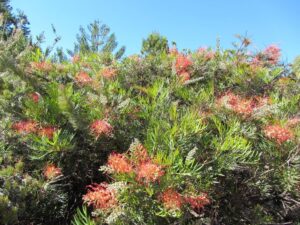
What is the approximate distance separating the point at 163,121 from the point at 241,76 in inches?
87.5

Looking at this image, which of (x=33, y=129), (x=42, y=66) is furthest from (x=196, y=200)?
(x=42, y=66)

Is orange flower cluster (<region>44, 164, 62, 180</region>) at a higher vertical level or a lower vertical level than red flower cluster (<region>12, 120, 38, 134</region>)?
lower

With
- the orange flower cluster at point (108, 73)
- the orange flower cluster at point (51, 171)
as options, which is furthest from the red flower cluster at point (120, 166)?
the orange flower cluster at point (108, 73)

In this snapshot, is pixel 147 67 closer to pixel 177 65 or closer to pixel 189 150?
pixel 177 65

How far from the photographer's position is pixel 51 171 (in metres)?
3.77

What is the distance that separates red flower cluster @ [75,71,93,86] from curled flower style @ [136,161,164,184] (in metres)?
2.10

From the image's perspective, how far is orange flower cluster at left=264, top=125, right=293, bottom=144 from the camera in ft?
13.4

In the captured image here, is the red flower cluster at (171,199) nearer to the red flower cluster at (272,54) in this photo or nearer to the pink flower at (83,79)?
the pink flower at (83,79)

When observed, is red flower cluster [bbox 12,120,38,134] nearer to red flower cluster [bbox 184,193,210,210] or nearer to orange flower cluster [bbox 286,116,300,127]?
red flower cluster [bbox 184,193,210,210]

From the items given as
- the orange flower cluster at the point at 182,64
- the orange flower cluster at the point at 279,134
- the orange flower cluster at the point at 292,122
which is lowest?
the orange flower cluster at the point at 279,134

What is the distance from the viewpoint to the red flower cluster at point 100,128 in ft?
13.2

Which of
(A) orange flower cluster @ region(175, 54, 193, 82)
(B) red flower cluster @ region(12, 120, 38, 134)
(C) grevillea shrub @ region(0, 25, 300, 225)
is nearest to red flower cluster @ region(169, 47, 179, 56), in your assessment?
(A) orange flower cluster @ region(175, 54, 193, 82)

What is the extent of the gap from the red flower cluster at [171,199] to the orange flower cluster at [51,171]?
1.16m

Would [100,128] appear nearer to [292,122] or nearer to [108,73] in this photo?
[108,73]
